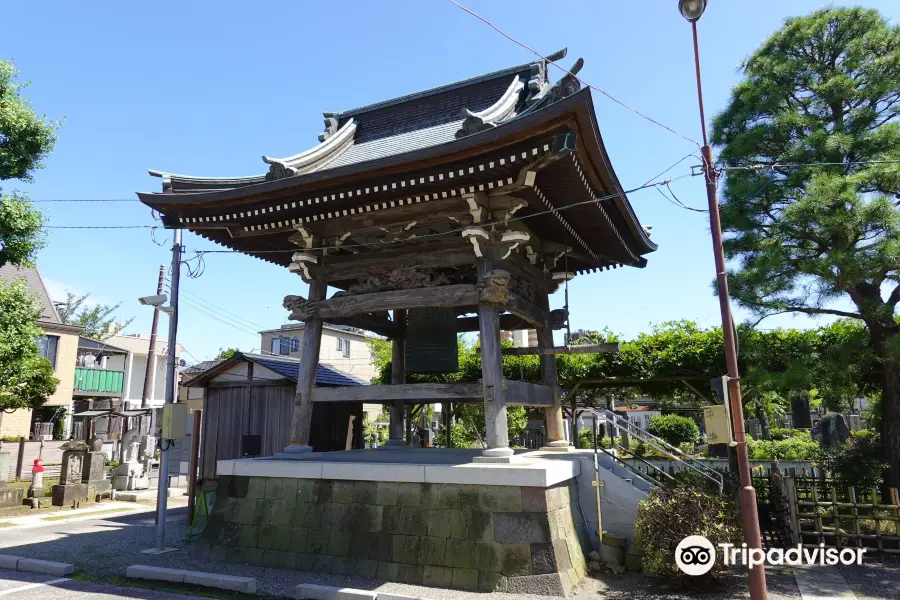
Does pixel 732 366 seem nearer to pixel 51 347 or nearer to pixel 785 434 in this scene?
pixel 51 347

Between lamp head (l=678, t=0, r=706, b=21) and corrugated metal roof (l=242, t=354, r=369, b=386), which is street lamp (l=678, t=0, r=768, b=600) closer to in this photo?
lamp head (l=678, t=0, r=706, b=21)

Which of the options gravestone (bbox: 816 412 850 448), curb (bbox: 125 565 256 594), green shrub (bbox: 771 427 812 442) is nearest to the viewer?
curb (bbox: 125 565 256 594)

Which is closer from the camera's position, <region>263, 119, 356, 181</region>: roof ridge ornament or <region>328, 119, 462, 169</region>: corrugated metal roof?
<region>263, 119, 356, 181</region>: roof ridge ornament

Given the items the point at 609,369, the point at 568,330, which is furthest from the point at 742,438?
the point at 609,369

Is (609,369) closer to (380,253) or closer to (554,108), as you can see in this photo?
(380,253)

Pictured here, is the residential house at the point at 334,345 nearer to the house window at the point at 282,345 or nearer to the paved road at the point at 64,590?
the house window at the point at 282,345

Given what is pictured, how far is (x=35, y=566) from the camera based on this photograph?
26.3 feet

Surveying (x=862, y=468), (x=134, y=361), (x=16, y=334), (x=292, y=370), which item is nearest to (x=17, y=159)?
(x=16, y=334)

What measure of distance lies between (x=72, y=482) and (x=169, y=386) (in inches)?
325

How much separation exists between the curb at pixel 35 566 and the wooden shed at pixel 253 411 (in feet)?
13.4

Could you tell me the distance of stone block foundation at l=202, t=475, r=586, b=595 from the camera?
667 cm

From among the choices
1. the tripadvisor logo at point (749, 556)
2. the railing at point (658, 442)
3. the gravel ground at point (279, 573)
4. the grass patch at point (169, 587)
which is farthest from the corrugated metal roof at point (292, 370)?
the tripadvisor logo at point (749, 556)

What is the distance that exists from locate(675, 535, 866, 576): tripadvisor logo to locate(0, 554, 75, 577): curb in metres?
8.47

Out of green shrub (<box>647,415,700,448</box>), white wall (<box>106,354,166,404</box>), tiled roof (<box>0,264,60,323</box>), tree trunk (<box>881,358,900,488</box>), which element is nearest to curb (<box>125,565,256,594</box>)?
tree trunk (<box>881,358,900,488</box>)
